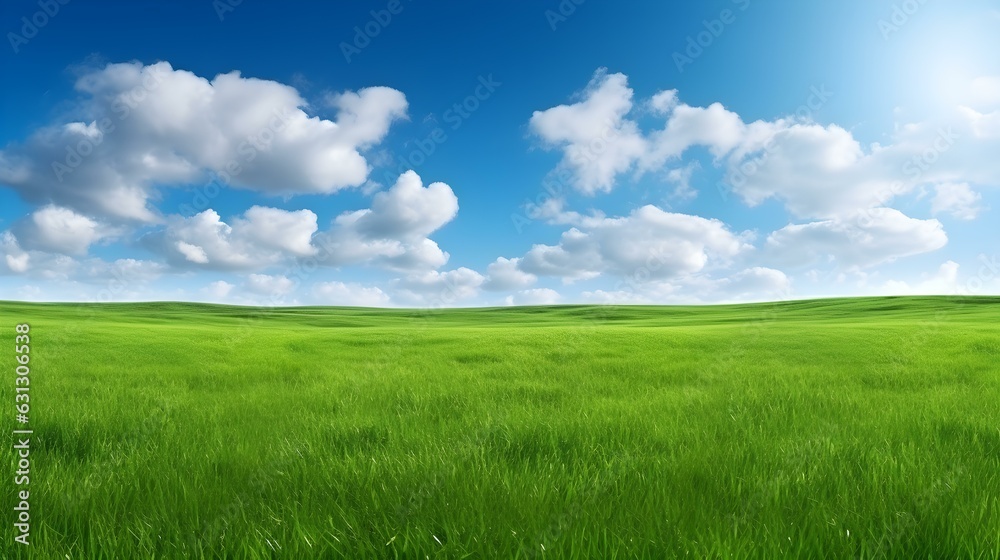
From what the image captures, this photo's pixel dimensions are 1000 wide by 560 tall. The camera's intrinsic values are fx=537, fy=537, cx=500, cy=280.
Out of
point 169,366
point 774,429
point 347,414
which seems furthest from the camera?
point 169,366

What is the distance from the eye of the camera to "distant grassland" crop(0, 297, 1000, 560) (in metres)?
2.77

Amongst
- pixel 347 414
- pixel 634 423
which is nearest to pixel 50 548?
pixel 347 414

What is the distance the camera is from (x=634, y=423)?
5355 mm

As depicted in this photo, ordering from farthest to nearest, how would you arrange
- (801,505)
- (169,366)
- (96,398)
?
1. (169,366)
2. (96,398)
3. (801,505)

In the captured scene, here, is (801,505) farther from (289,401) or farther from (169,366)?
(169,366)

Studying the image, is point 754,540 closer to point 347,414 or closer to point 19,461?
point 347,414

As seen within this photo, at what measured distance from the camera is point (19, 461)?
13.0 ft

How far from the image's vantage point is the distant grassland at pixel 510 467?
2.77 meters

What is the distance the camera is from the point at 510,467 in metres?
4.03

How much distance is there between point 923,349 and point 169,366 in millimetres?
17735

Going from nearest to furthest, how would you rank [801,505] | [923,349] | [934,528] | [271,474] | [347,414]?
[934,528] → [801,505] → [271,474] → [347,414] → [923,349]

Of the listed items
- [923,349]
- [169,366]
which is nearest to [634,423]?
[169,366]

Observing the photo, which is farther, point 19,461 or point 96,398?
point 96,398

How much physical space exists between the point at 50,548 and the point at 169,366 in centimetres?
922
